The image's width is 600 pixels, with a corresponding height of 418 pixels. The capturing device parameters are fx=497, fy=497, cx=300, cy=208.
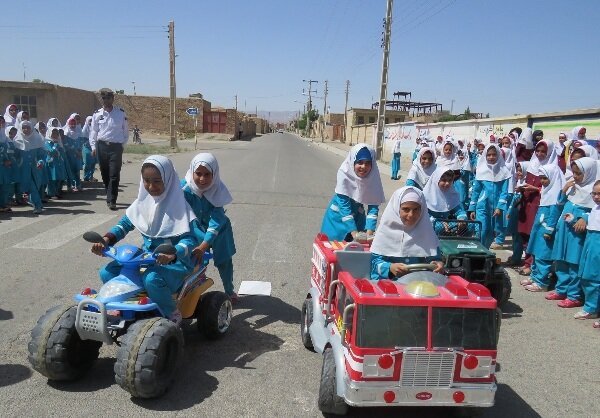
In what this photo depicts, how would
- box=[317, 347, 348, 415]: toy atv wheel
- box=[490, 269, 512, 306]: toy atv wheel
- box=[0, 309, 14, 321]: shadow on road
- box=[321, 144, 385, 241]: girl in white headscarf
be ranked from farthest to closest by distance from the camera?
box=[490, 269, 512, 306]: toy atv wheel, box=[321, 144, 385, 241]: girl in white headscarf, box=[0, 309, 14, 321]: shadow on road, box=[317, 347, 348, 415]: toy atv wheel

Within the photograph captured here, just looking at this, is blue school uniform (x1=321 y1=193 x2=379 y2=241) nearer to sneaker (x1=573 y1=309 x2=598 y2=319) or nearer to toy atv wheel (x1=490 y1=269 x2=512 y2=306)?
toy atv wheel (x1=490 y1=269 x2=512 y2=306)

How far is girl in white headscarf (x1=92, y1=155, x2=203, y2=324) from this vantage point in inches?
152

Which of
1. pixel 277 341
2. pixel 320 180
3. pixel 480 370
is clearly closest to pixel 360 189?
pixel 277 341

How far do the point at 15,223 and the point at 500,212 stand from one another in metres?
8.24

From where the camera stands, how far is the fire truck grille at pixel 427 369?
2.98 m

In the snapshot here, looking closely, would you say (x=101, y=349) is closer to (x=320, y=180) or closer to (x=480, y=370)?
(x=480, y=370)

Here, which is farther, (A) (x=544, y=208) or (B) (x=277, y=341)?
(A) (x=544, y=208)

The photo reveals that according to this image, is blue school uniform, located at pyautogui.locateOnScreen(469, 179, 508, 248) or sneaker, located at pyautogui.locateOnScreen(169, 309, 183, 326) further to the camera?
blue school uniform, located at pyautogui.locateOnScreen(469, 179, 508, 248)

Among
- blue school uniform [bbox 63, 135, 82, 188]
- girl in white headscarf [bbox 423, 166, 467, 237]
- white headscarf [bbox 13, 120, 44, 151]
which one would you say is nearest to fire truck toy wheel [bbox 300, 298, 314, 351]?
girl in white headscarf [bbox 423, 166, 467, 237]

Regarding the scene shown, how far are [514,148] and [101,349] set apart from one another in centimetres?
931

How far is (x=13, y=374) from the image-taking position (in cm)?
371

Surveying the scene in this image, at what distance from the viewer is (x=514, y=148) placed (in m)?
10.6

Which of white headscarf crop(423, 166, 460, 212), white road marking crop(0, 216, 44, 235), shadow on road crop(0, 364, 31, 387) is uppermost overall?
white headscarf crop(423, 166, 460, 212)

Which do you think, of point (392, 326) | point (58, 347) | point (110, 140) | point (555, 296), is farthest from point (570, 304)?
point (110, 140)
